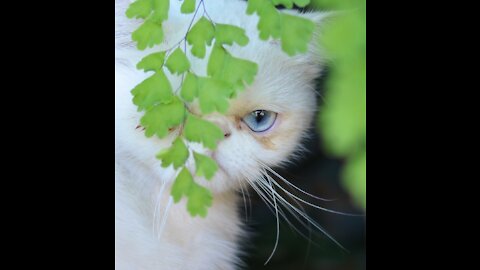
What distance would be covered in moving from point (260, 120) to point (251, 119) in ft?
0.07

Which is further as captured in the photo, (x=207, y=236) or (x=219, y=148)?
(x=207, y=236)

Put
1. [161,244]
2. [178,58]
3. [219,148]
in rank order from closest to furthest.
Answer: [178,58], [219,148], [161,244]

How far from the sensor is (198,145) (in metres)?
1.29

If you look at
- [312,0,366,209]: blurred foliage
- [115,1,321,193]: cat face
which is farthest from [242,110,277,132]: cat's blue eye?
[312,0,366,209]: blurred foliage

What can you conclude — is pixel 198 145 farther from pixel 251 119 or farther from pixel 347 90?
pixel 347 90

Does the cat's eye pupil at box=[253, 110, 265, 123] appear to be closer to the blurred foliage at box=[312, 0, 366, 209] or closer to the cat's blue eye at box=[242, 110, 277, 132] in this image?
the cat's blue eye at box=[242, 110, 277, 132]

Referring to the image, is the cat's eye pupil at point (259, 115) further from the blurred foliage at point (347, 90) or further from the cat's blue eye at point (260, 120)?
the blurred foliage at point (347, 90)

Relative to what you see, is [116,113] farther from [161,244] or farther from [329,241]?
[329,241]

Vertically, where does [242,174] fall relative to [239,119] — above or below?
below

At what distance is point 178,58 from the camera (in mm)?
1156

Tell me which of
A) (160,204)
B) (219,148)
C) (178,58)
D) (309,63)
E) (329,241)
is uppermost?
(178,58)

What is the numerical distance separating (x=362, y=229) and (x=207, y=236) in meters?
0.36

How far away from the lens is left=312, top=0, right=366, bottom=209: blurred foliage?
4.34 feet

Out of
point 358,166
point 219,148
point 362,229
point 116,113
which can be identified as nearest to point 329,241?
point 362,229
